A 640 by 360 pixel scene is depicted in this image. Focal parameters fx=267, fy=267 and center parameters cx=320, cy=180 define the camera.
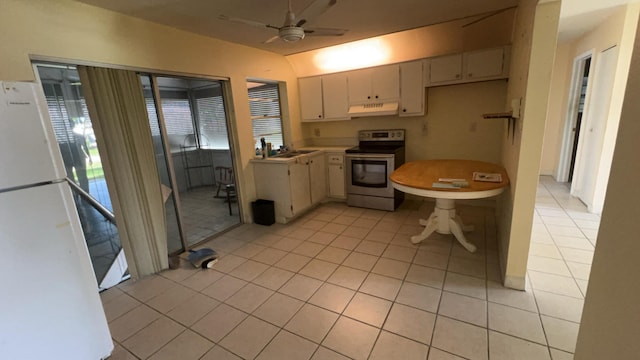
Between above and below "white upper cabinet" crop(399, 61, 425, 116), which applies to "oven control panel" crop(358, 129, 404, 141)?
below

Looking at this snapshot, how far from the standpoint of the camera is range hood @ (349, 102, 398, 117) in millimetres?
3904

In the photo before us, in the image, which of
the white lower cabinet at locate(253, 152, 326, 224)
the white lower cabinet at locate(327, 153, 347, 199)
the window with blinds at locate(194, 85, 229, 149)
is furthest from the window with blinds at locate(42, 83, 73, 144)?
the white lower cabinet at locate(327, 153, 347, 199)

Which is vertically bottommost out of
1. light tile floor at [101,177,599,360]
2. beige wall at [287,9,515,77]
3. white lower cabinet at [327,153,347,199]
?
light tile floor at [101,177,599,360]

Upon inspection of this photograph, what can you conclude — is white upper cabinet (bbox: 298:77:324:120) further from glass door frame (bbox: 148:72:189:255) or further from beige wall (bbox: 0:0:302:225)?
glass door frame (bbox: 148:72:189:255)

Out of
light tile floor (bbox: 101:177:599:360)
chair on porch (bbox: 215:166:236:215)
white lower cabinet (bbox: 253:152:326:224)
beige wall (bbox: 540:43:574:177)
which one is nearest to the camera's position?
light tile floor (bbox: 101:177:599:360)

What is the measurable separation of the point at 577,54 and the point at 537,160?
169 inches

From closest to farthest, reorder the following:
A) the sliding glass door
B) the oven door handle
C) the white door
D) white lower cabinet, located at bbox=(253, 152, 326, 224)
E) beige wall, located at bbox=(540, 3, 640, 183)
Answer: the sliding glass door → beige wall, located at bbox=(540, 3, 640, 183) → the white door → white lower cabinet, located at bbox=(253, 152, 326, 224) → the oven door handle

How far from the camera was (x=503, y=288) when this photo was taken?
2.16 m

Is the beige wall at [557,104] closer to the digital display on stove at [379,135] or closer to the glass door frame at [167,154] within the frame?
the digital display on stove at [379,135]

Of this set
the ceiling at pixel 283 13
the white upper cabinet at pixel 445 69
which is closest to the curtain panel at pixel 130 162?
the ceiling at pixel 283 13

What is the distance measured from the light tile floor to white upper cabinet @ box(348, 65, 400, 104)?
80.1 inches

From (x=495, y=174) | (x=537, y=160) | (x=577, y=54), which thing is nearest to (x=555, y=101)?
(x=577, y=54)

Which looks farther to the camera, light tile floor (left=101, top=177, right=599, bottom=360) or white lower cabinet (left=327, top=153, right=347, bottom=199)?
white lower cabinet (left=327, top=153, right=347, bottom=199)

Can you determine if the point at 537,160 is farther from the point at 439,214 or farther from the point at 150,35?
the point at 150,35
